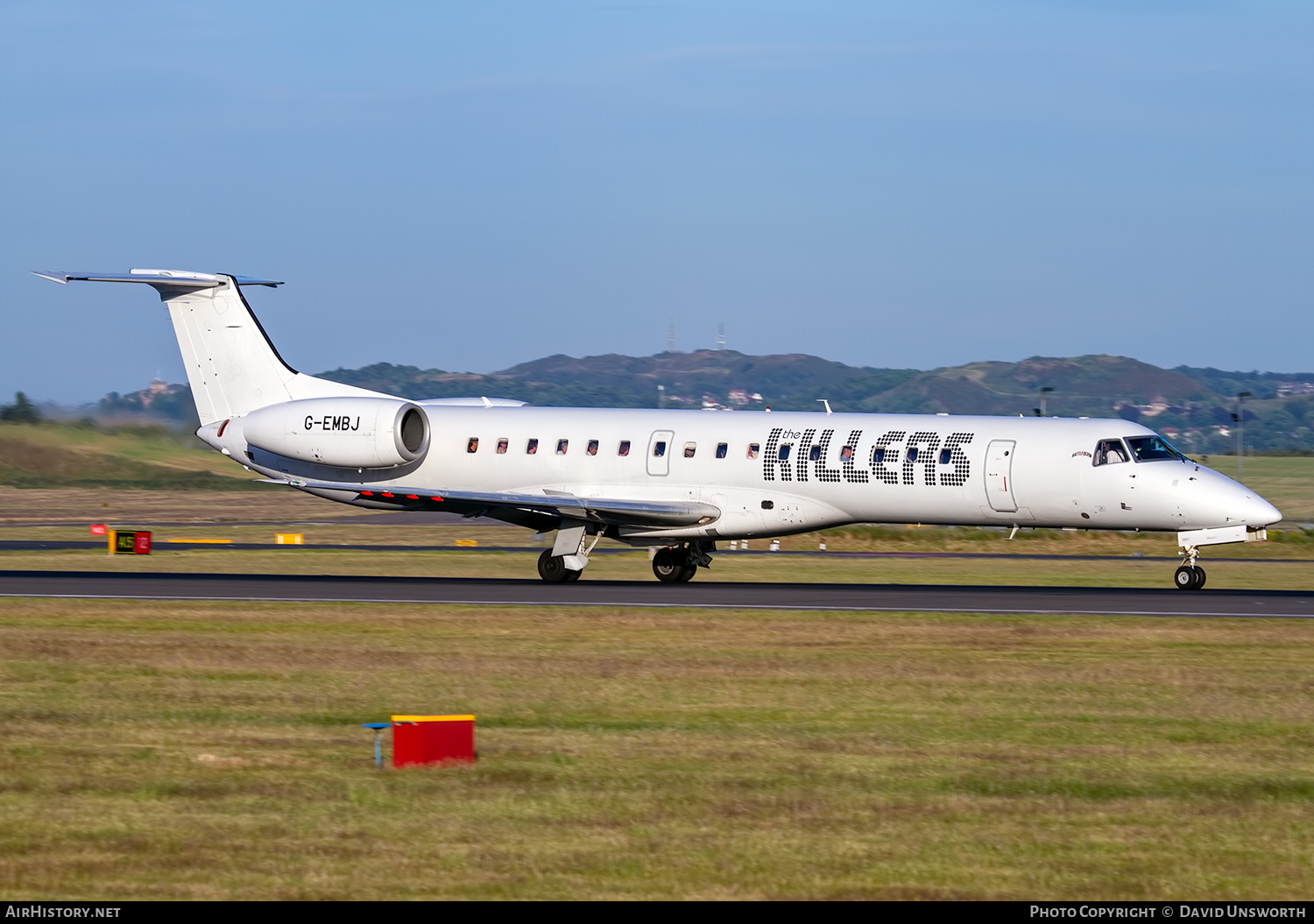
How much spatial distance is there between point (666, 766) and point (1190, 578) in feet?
65.4

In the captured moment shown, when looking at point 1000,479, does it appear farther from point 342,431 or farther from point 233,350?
point 233,350

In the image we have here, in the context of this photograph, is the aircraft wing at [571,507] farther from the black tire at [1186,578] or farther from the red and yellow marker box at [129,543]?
the red and yellow marker box at [129,543]

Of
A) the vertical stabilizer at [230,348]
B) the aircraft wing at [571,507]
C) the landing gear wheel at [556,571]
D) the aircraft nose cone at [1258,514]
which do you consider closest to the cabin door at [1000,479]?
the aircraft nose cone at [1258,514]

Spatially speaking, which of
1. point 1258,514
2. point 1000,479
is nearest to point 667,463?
point 1000,479

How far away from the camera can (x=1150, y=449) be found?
2895 cm

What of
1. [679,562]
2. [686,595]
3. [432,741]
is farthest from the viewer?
[679,562]

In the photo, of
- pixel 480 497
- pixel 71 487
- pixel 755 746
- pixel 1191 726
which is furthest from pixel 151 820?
pixel 71 487

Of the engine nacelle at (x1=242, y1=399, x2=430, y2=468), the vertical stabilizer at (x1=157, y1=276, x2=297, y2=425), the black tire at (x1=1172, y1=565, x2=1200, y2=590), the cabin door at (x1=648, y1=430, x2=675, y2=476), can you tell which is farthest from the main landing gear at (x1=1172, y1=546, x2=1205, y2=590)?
the vertical stabilizer at (x1=157, y1=276, x2=297, y2=425)

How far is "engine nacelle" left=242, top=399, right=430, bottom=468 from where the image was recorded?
33.2 metres

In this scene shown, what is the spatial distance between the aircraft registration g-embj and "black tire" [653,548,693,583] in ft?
0.14

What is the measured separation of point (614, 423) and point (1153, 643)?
48.1 ft

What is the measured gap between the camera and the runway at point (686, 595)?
25.7m

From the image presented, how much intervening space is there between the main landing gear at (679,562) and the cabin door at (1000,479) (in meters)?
6.50
